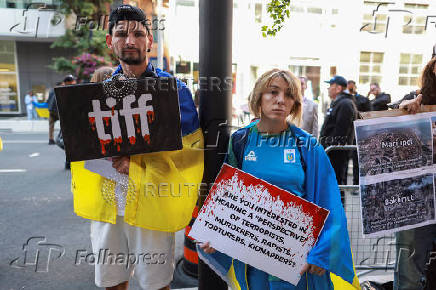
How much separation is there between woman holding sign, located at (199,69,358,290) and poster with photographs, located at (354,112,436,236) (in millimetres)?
425

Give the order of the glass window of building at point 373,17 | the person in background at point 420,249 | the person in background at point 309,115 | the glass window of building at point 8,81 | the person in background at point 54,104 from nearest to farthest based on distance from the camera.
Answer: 1. the person in background at point 420,249
2. the glass window of building at point 373,17
3. the person in background at point 309,115
4. the person in background at point 54,104
5. the glass window of building at point 8,81

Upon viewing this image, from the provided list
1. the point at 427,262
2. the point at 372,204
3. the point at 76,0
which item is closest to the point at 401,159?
the point at 372,204

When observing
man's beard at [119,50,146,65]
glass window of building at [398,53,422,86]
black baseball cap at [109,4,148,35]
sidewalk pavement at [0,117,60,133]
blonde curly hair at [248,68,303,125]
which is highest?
glass window of building at [398,53,422,86]

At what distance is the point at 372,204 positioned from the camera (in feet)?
6.66

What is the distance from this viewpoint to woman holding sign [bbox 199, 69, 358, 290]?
1.64 metres

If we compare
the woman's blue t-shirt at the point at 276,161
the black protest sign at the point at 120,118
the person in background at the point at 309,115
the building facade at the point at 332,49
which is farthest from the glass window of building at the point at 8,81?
the woman's blue t-shirt at the point at 276,161

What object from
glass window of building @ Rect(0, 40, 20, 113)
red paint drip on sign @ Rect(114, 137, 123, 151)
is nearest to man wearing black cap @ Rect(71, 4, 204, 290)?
red paint drip on sign @ Rect(114, 137, 123, 151)

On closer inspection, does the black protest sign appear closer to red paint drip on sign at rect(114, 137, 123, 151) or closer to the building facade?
red paint drip on sign at rect(114, 137, 123, 151)

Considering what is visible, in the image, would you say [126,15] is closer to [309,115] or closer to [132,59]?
[132,59]

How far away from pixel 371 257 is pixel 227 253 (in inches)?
96.9

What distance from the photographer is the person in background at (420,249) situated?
2.08 metres

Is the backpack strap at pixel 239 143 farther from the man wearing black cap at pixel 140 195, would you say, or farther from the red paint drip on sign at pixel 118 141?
the red paint drip on sign at pixel 118 141

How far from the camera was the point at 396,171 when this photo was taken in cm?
203

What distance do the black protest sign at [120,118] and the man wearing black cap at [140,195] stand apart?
0.37 ft
